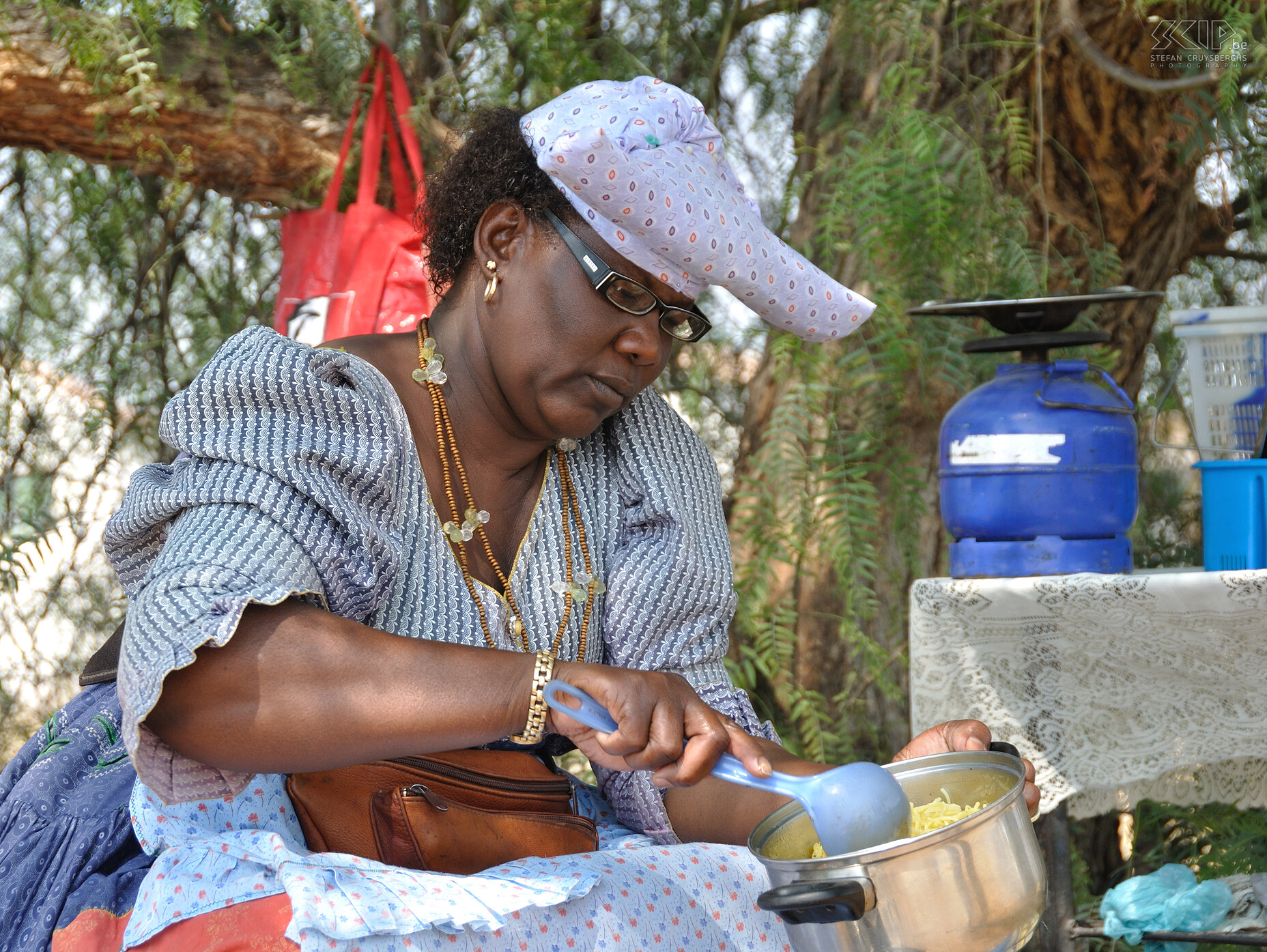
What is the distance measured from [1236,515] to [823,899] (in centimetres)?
118

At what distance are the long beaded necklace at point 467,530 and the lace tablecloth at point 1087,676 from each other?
2.06 feet

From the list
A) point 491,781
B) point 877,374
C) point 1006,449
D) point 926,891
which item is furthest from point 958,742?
point 877,374

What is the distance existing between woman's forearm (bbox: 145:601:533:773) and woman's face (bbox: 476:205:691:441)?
1.46 ft

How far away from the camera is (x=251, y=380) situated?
1237 millimetres

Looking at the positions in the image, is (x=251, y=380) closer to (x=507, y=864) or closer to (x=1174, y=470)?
(x=507, y=864)

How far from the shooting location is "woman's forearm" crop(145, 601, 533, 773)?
41.6 inches

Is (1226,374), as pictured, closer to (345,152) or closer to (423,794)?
(423,794)

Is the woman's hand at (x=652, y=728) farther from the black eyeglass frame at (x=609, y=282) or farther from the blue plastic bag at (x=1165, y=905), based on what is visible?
the blue plastic bag at (x=1165, y=905)

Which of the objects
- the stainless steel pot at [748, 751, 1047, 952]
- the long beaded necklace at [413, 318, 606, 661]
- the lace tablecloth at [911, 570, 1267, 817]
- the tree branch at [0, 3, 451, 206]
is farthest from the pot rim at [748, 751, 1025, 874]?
the tree branch at [0, 3, 451, 206]

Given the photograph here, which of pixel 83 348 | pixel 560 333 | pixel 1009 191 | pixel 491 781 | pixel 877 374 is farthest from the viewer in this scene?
pixel 83 348

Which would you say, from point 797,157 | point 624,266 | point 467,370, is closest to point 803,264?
point 624,266

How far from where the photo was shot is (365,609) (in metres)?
1.33

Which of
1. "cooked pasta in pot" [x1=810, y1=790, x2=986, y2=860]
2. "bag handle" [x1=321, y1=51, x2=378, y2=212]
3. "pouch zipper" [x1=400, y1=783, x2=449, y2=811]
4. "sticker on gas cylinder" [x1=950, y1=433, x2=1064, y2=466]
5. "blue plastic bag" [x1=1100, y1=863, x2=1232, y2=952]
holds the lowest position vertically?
"blue plastic bag" [x1=1100, y1=863, x2=1232, y2=952]

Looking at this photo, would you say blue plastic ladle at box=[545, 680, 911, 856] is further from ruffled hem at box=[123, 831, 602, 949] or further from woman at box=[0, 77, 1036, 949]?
ruffled hem at box=[123, 831, 602, 949]
